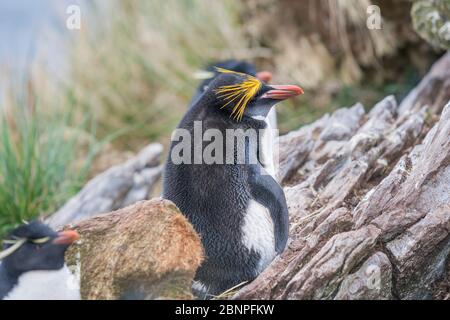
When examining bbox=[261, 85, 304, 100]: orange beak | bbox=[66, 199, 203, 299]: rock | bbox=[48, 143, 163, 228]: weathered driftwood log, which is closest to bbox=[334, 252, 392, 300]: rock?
bbox=[66, 199, 203, 299]: rock

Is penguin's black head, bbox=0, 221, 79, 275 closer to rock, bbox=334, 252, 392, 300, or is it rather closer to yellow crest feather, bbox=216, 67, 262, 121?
yellow crest feather, bbox=216, 67, 262, 121

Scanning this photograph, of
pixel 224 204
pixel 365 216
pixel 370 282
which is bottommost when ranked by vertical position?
pixel 370 282

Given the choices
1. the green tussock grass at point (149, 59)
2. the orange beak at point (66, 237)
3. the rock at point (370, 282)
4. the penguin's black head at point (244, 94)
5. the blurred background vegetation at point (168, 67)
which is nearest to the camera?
the orange beak at point (66, 237)

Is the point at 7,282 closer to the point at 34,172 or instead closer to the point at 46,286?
the point at 46,286

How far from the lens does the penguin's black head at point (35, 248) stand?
2053 mm

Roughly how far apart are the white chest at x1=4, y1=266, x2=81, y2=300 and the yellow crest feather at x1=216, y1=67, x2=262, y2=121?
2.35ft

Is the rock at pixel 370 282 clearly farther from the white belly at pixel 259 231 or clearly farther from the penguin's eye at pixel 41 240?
the penguin's eye at pixel 41 240

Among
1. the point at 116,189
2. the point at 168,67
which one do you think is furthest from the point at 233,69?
the point at 168,67

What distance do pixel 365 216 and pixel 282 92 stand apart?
1.70 ft

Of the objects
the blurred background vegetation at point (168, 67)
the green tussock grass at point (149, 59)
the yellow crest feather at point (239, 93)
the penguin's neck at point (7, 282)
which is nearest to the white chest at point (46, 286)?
the penguin's neck at point (7, 282)

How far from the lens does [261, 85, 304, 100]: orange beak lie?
7.56 feet

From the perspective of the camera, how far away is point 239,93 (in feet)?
7.49

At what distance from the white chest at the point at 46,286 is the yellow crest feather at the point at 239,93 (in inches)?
28.2
